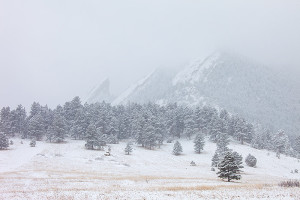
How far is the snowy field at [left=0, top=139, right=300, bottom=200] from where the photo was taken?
91.2ft

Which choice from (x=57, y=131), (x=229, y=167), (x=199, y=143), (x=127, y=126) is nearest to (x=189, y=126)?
(x=199, y=143)

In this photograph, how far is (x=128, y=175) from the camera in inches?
1901

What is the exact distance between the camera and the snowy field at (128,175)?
27797 mm

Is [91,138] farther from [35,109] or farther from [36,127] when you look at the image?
[35,109]

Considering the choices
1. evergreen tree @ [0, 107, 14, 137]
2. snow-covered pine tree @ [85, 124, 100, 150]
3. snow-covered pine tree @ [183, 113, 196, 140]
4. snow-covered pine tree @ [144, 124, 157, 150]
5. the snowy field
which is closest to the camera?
the snowy field

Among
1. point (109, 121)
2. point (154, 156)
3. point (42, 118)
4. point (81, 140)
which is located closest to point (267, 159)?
point (154, 156)

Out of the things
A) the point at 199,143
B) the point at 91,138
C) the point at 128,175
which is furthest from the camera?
the point at 199,143

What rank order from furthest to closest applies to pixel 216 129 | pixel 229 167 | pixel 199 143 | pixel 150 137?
pixel 216 129
pixel 150 137
pixel 199 143
pixel 229 167

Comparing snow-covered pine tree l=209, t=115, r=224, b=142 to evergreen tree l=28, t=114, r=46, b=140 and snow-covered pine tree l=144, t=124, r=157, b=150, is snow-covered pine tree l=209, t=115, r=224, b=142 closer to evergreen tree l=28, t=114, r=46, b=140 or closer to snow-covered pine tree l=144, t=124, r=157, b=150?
snow-covered pine tree l=144, t=124, r=157, b=150

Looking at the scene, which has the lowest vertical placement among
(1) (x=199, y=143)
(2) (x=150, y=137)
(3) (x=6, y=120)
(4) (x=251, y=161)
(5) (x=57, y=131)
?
(4) (x=251, y=161)

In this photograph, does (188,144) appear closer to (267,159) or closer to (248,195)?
(267,159)

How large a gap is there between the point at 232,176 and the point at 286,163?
4895 cm

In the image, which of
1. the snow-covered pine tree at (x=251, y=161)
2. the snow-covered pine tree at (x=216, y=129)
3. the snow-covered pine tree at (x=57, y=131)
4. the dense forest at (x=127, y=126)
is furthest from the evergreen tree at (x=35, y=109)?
the snow-covered pine tree at (x=251, y=161)

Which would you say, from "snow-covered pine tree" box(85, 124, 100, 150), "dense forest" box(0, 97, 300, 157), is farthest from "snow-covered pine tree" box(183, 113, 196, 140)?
"snow-covered pine tree" box(85, 124, 100, 150)
